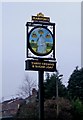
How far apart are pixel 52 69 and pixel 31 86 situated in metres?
44.2

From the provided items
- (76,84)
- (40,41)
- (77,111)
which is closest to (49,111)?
(77,111)

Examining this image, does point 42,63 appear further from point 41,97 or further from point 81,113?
point 81,113

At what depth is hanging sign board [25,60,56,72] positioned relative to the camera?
28.8 m

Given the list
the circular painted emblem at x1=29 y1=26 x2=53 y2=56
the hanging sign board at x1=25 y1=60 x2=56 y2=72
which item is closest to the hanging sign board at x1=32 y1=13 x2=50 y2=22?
the circular painted emblem at x1=29 y1=26 x2=53 y2=56

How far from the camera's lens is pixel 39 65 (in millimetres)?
29016

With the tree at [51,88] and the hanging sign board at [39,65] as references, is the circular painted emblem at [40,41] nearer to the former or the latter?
the hanging sign board at [39,65]

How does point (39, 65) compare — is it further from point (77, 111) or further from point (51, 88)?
point (51, 88)

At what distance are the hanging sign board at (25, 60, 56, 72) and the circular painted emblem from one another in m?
0.56

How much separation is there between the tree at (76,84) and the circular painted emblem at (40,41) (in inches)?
1530

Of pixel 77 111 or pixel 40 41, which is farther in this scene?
pixel 77 111

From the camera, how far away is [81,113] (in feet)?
177

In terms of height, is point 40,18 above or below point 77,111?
above

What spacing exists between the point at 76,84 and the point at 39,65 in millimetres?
43072

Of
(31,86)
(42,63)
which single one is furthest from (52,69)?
(31,86)
